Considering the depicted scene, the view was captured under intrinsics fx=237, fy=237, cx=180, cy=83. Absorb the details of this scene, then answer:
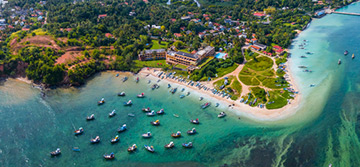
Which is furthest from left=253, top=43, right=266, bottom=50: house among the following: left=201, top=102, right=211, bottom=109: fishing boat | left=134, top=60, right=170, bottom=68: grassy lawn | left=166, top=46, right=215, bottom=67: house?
left=201, top=102, right=211, bottom=109: fishing boat

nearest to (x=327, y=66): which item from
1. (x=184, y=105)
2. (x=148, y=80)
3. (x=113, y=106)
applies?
(x=184, y=105)

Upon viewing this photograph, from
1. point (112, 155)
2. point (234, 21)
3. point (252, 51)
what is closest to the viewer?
point (112, 155)

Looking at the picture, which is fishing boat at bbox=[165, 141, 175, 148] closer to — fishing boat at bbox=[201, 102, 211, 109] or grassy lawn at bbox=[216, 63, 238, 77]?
fishing boat at bbox=[201, 102, 211, 109]

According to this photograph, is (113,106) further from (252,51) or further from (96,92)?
(252,51)

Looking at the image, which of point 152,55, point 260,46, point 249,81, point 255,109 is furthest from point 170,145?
point 260,46

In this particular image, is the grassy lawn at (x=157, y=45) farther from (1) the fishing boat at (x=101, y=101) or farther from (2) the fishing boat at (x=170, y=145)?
(2) the fishing boat at (x=170, y=145)

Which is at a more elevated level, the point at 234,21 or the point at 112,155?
the point at 234,21

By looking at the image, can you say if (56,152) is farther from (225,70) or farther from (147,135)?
(225,70)
